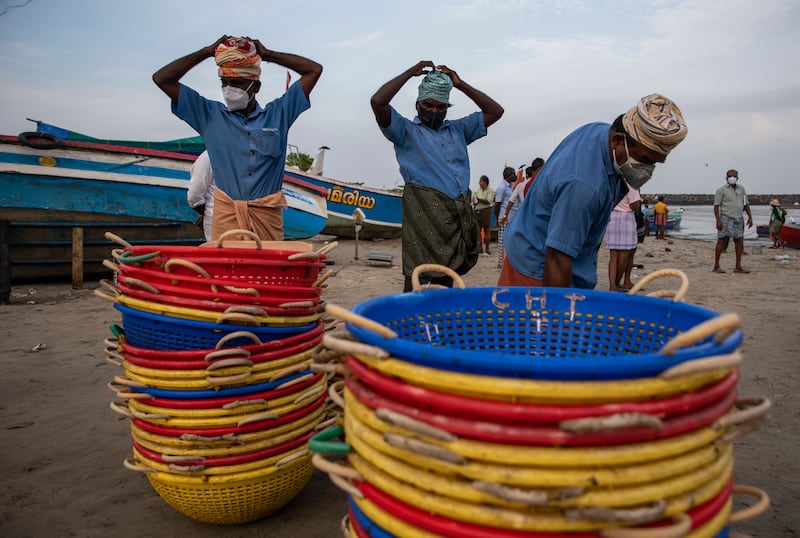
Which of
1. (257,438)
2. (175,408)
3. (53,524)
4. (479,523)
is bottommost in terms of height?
(53,524)

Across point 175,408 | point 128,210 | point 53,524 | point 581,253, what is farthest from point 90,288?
point 581,253

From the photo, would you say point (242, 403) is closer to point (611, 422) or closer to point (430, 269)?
point (430, 269)

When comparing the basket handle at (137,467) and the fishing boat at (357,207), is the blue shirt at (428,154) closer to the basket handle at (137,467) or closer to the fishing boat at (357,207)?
the basket handle at (137,467)

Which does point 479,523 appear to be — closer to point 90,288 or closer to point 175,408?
point 175,408

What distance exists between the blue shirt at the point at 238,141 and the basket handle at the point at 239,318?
4.17ft

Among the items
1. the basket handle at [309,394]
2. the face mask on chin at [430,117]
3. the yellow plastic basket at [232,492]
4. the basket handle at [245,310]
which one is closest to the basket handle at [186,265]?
the basket handle at [245,310]

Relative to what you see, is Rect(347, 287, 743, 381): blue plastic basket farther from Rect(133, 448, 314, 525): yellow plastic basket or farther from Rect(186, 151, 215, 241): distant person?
Rect(186, 151, 215, 241): distant person

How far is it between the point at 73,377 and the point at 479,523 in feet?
12.2

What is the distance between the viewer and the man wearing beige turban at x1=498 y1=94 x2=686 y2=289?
183 centimetres

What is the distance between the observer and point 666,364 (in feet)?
2.35

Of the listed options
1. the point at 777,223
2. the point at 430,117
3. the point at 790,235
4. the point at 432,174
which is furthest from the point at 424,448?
the point at 777,223

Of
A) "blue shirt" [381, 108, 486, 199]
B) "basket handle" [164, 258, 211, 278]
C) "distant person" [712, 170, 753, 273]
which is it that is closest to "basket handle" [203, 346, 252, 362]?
"basket handle" [164, 258, 211, 278]

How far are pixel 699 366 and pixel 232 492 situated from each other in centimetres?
160

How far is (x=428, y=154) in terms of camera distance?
3357 millimetres
